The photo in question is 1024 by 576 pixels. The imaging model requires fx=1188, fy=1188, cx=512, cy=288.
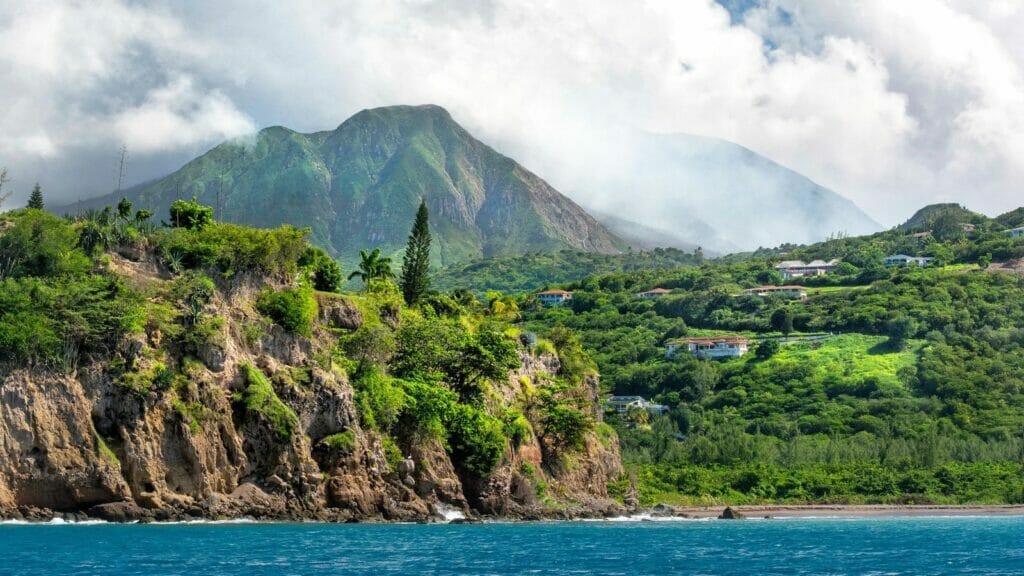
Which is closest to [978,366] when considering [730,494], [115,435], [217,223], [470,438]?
[730,494]

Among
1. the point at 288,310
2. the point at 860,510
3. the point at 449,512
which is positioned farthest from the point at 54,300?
the point at 860,510

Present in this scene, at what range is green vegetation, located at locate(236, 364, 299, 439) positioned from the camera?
72812 millimetres

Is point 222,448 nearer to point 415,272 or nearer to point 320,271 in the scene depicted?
point 320,271

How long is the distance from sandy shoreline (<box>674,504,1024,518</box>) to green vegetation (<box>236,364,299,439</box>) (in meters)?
45.5

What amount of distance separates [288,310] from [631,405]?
86.1m

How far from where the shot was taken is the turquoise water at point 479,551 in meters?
47.2

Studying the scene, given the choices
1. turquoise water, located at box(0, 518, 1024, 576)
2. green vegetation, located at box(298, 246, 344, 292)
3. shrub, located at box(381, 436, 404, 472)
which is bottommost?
turquoise water, located at box(0, 518, 1024, 576)

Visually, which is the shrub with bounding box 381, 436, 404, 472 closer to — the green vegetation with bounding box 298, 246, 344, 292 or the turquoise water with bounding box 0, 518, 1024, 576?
the turquoise water with bounding box 0, 518, 1024, 576

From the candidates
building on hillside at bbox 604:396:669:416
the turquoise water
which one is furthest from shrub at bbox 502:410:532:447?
building on hillside at bbox 604:396:669:416

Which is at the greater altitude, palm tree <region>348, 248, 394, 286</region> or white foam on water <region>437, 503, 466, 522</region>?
palm tree <region>348, 248, 394, 286</region>

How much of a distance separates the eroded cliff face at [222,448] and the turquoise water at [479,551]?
344cm

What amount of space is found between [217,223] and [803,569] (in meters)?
49.9

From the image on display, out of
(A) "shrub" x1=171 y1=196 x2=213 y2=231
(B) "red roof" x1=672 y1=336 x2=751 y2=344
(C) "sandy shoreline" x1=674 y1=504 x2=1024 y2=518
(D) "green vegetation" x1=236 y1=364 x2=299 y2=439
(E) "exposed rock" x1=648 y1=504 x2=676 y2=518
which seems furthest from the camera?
(B) "red roof" x1=672 y1=336 x2=751 y2=344

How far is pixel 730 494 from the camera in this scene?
383 ft
